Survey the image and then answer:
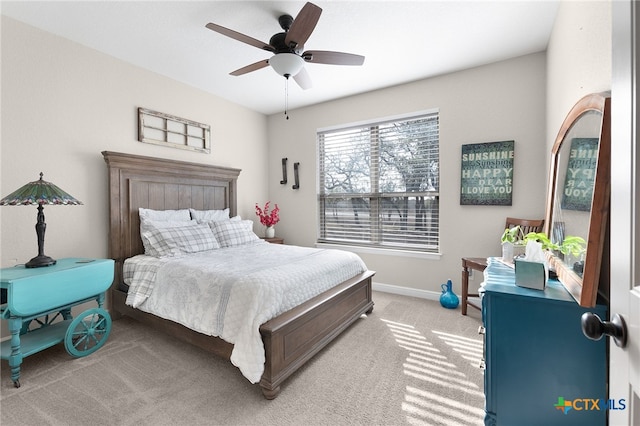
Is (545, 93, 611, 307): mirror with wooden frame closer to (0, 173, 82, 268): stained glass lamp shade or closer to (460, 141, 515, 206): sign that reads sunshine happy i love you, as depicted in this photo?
(460, 141, 515, 206): sign that reads sunshine happy i love you

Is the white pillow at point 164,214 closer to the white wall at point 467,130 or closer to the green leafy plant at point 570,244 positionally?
the white wall at point 467,130

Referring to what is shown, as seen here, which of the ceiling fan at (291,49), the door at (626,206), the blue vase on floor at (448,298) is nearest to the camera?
the door at (626,206)

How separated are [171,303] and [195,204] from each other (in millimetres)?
1741

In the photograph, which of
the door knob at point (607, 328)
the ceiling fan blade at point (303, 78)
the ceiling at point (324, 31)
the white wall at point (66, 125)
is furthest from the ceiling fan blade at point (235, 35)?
the door knob at point (607, 328)

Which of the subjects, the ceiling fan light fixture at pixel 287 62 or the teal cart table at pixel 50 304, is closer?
the teal cart table at pixel 50 304

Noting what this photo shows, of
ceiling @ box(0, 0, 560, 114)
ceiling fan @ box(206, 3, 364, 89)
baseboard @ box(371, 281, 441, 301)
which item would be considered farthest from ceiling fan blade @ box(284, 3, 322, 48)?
baseboard @ box(371, 281, 441, 301)

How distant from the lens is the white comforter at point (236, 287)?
5.89 ft

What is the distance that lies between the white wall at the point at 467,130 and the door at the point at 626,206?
8.85 feet

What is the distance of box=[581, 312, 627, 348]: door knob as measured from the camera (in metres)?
0.62

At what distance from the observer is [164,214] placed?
319cm

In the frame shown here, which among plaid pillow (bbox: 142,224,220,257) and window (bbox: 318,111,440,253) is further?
window (bbox: 318,111,440,253)

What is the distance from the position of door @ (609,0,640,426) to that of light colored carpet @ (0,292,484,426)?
123 centimetres

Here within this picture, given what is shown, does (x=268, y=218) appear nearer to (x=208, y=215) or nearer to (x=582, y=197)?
(x=208, y=215)

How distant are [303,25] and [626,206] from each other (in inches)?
78.8
